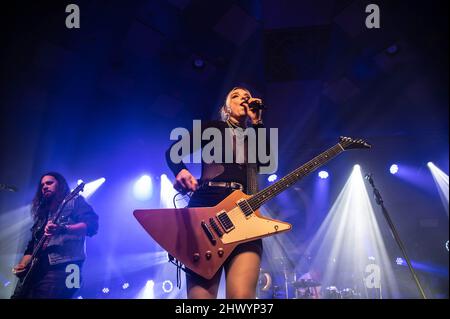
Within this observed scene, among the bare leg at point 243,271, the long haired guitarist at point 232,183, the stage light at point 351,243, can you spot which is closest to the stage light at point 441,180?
the stage light at point 351,243

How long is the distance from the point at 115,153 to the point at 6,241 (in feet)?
8.75

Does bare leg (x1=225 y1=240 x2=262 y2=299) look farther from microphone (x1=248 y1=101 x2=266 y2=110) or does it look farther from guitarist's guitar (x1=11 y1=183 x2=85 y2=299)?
guitarist's guitar (x1=11 y1=183 x2=85 y2=299)

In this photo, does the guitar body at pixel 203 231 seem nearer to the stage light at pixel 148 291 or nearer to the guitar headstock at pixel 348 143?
the guitar headstock at pixel 348 143

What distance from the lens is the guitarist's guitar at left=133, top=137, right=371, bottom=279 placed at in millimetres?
1883

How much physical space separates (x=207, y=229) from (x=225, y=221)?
0.39 ft

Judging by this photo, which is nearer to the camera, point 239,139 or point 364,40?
point 239,139

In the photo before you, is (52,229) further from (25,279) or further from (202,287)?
(202,287)

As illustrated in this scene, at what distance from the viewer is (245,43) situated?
5.19 meters

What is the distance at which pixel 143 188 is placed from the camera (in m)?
7.80

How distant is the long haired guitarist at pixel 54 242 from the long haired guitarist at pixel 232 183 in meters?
→ 2.12

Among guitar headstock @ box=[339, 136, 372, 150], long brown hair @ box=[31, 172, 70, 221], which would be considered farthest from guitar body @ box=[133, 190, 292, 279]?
long brown hair @ box=[31, 172, 70, 221]
